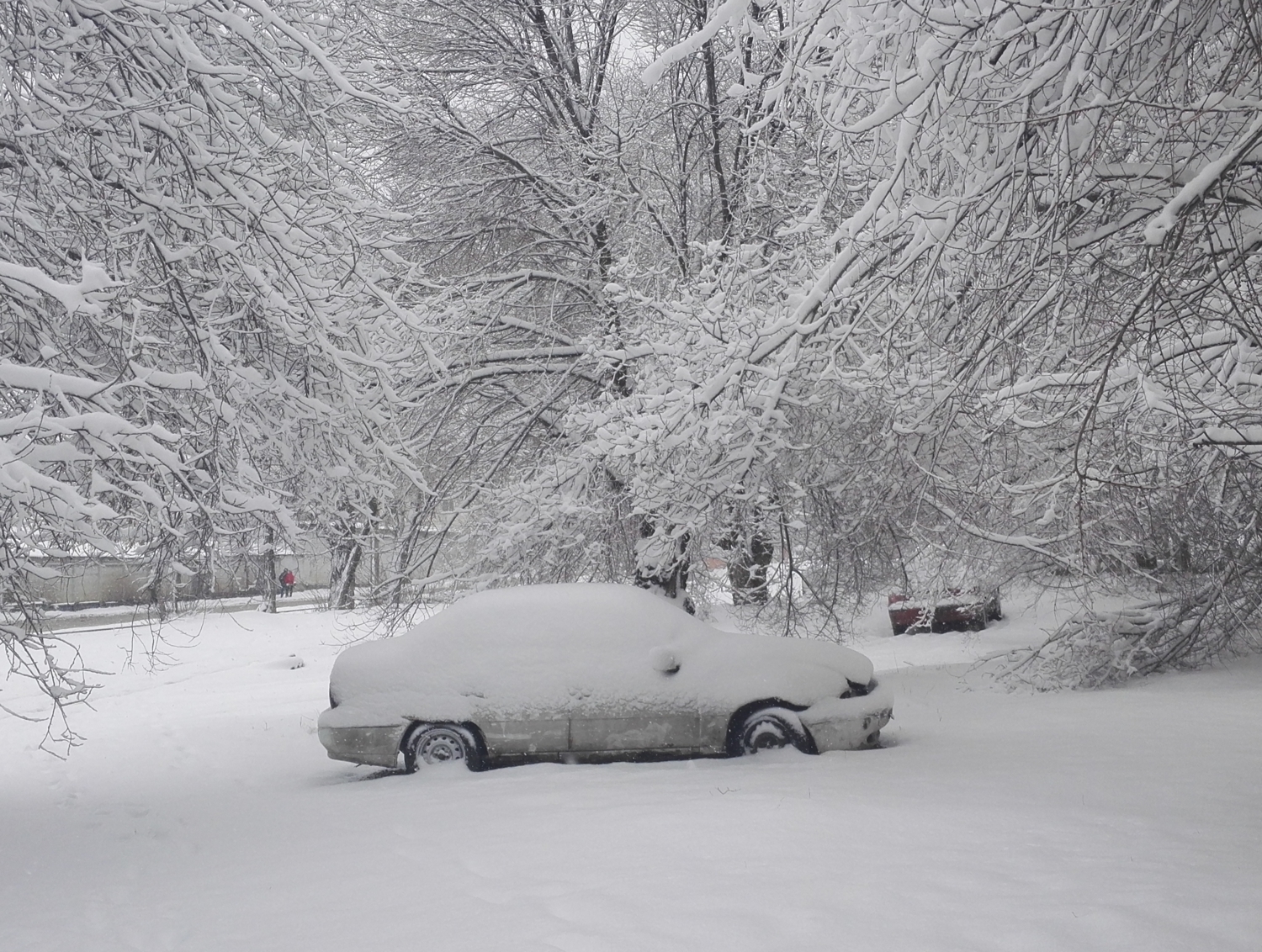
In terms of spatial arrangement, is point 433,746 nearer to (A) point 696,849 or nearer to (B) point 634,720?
(B) point 634,720

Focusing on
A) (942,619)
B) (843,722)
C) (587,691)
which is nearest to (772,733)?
(843,722)

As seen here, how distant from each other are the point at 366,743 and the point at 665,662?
96.0 inches

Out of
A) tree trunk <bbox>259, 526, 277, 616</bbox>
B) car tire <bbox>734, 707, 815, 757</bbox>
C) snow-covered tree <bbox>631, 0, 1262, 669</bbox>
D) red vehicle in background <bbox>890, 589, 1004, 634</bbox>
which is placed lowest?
car tire <bbox>734, 707, 815, 757</bbox>

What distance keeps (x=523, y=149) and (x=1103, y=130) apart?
32.0ft

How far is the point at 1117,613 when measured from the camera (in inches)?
504

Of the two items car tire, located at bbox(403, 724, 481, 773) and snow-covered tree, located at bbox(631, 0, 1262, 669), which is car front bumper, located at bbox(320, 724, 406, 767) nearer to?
car tire, located at bbox(403, 724, 481, 773)

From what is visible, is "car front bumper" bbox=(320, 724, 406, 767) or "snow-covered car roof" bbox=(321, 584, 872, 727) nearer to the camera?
"snow-covered car roof" bbox=(321, 584, 872, 727)

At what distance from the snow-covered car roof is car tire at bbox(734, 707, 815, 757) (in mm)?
144

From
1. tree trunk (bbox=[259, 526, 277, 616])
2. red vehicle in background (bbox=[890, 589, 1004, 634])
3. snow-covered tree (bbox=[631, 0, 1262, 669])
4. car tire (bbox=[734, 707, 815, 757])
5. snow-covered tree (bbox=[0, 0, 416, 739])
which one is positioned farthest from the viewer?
red vehicle in background (bbox=[890, 589, 1004, 634])

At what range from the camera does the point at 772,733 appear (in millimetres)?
8188

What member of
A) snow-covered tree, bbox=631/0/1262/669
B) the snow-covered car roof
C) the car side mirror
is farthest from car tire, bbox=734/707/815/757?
snow-covered tree, bbox=631/0/1262/669

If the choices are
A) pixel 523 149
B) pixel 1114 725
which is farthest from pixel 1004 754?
pixel 523 149

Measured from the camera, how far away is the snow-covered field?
4203 millimetres

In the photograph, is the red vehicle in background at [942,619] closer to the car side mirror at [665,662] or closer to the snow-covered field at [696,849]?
the snow-covered field at [696,849]
